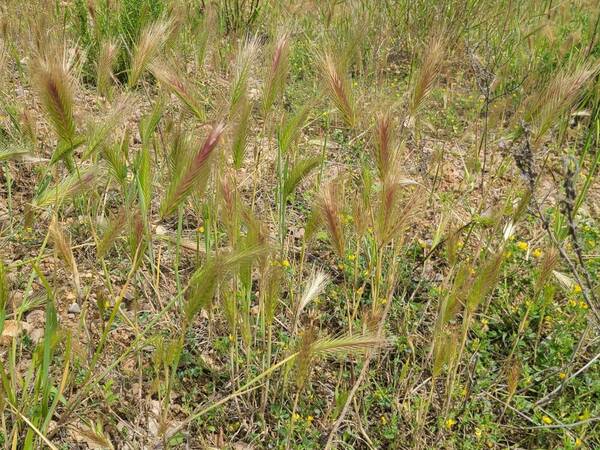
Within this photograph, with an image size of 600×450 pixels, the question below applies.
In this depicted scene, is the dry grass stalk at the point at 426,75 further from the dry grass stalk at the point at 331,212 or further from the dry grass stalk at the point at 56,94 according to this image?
the dry grass stalk at the point at 56,94

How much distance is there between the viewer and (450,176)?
2896 mm

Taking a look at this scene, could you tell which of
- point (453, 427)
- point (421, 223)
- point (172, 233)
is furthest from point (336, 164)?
point (453, 427)

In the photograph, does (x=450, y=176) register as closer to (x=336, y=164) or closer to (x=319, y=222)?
(x=336, y=164)

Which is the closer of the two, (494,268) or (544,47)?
(494,268)

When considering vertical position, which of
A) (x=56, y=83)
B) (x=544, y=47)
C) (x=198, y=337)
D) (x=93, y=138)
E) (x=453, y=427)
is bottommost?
(x=453, y=427)

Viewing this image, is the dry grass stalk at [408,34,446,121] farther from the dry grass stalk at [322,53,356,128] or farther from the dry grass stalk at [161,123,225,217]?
the dry grass stalk at [161,123,225,217]

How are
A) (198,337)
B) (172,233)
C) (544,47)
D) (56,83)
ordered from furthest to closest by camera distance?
1. (544,47)
2. (172,233)
3. (198,337)
4. (56,83)

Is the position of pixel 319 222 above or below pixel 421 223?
above

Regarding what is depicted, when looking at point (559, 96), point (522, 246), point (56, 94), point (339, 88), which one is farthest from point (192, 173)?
point (522, 246)

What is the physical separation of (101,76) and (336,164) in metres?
1.32

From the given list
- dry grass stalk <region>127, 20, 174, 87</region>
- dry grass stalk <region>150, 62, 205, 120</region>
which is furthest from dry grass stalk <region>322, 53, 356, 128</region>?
dry grass stalk <region>127, 20, 174, 87</region>

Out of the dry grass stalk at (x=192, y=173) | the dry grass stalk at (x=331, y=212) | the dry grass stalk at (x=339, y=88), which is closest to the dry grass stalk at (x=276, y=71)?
the dry grass stalk at (x=339, y=88)

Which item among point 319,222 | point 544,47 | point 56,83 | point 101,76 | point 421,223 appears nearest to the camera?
point 56,83

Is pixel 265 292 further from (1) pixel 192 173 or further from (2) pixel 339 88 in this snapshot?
(2) pixel 339 88
